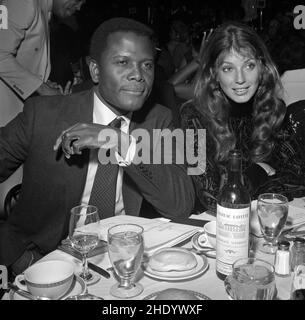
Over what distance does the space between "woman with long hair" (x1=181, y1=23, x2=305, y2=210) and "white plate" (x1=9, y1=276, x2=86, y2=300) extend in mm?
1131

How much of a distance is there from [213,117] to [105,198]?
870 mm

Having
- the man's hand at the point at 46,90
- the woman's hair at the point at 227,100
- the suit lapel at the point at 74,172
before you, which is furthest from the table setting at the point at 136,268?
the man's hand at the point at 46,90

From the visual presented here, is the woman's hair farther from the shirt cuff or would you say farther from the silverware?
the silverware

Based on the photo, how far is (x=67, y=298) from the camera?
3.16 ft

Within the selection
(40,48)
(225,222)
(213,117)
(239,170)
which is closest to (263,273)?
(225,222)

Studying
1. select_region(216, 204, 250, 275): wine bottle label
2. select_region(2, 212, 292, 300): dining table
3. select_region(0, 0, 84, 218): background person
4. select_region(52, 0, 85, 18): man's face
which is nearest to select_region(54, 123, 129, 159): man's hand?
select_region(2, 212, 292, 300): dining table

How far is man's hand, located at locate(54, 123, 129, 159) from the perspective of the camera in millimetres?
1554

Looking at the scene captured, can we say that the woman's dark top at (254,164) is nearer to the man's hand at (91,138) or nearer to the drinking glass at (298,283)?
the man's hand at (91,138)

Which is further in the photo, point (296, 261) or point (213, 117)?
point (213, 117)

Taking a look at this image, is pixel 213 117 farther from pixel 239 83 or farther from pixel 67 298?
pixel 67 298

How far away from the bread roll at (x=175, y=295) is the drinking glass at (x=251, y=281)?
0.09 m

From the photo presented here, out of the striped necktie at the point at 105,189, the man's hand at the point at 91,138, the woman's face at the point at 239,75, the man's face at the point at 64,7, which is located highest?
the man's face at the point at 64,7

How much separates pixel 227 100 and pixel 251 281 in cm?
162

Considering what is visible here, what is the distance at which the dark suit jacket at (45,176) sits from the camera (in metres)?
1.70
